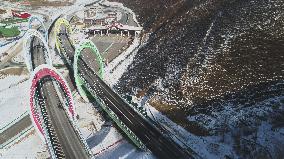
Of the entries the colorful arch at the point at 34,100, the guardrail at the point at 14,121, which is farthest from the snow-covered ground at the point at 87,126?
the colorful arch at the point at 34,100

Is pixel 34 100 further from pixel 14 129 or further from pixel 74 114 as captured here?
pixel 14 129

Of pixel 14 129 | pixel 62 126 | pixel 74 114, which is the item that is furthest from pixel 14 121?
pixel 62 126

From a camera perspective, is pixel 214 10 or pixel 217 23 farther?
pixel 214 10

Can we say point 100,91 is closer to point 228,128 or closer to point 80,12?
point 228,128

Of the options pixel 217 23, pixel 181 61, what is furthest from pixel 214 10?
pixel 181 61

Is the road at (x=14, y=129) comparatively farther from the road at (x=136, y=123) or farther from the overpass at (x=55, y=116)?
the road at (x=136, y=123)
